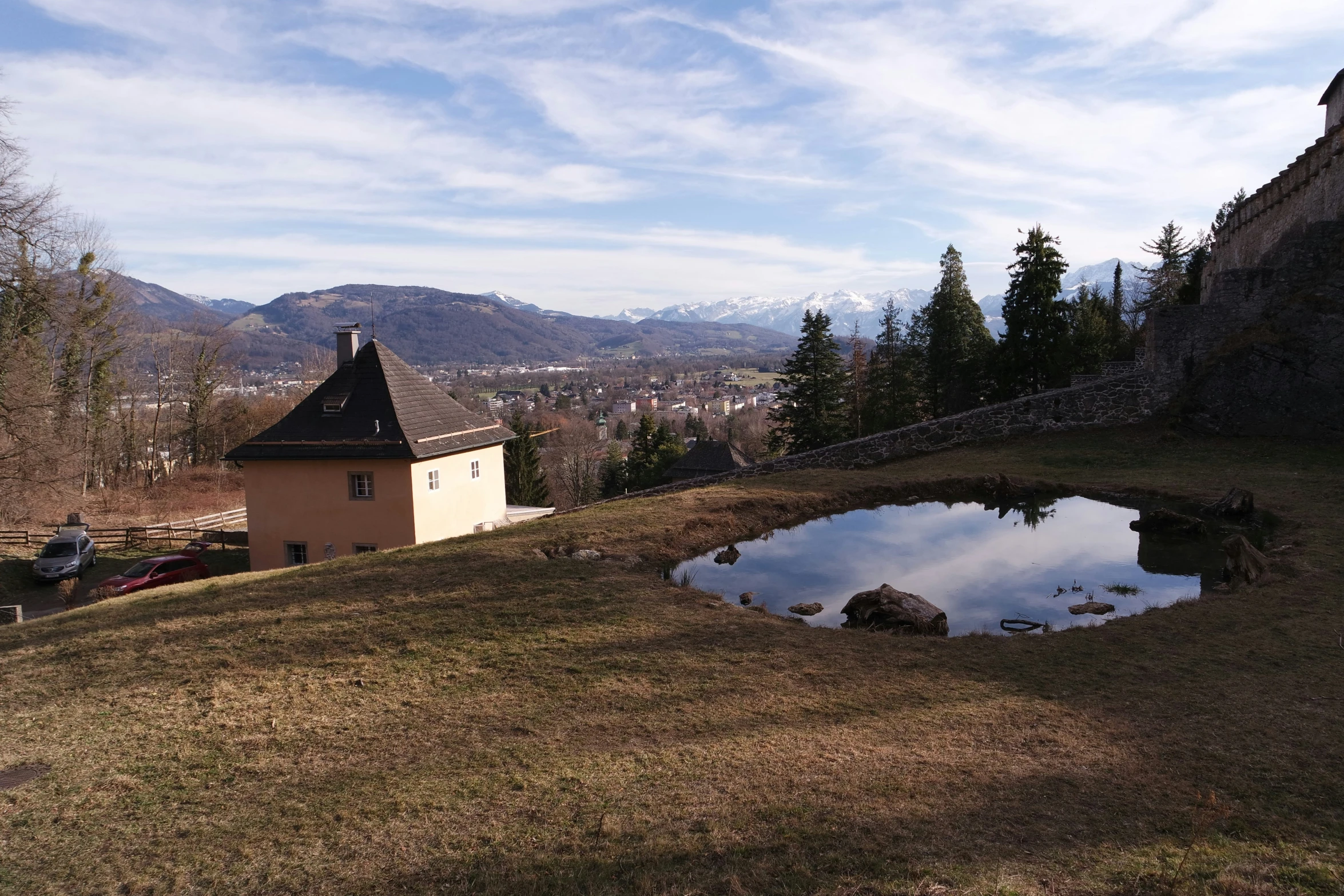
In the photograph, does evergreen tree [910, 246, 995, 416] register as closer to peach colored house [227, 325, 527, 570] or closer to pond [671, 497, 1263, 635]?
pond [671, 497, 1263, 635]

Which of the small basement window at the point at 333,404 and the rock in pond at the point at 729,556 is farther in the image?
the small basement window at the point at 333,404

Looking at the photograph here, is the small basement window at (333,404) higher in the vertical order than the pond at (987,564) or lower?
higher

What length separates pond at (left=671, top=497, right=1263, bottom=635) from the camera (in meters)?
9.56

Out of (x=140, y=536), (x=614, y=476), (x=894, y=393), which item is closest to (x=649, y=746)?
(x=894, y=393)

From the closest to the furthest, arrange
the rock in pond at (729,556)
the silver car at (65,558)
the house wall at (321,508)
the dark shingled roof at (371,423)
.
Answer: the rock in pond at (729,556) < the house wall at (321,508) < the dark shingled roof at (371,423) < the silver car at (65,558)

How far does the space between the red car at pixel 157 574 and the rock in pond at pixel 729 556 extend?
15573mm

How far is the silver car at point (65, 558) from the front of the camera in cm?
2402

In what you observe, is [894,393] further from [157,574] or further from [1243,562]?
[157,574]

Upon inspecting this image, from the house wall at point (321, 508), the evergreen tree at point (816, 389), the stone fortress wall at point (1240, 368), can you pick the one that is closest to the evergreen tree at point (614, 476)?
the evergreen tree at point (816, 389)

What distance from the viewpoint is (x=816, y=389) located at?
38.2m

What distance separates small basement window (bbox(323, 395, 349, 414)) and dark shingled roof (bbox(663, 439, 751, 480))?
26542 millimetres

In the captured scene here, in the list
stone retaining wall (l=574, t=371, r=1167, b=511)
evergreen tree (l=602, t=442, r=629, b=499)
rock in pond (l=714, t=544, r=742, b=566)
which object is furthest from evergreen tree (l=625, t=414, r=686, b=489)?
rock in pond (l=714, t=544, r=742, b=566)

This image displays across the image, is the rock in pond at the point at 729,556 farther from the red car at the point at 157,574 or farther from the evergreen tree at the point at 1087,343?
the evergreen tree at the point at 1087,343

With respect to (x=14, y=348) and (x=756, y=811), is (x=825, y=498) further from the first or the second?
(x=14, y=348)
